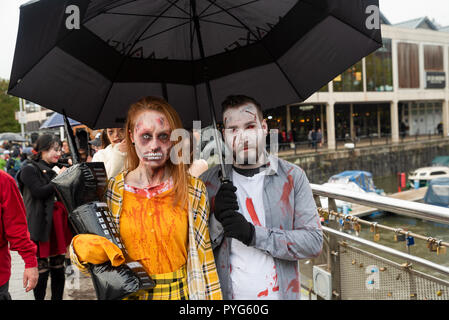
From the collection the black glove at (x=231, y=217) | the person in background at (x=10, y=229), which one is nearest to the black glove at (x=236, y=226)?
the black glove at (x=231, y=217)

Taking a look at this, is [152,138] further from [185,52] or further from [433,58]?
[433,58]

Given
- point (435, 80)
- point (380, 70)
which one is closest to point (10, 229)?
point (380, 70)

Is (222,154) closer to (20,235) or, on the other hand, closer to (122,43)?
(122,43)

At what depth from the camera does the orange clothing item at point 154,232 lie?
1747mm

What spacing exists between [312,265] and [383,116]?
3869 centimetres

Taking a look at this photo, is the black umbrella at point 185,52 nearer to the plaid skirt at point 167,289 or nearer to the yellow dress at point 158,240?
the yellow dress at point 158,240

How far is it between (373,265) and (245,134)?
1.63 metres

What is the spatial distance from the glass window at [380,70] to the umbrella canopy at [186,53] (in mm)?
35458

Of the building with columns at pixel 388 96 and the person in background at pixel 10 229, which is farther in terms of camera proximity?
the building with columns at pixel 388 96

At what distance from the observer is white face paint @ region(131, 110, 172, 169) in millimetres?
1818

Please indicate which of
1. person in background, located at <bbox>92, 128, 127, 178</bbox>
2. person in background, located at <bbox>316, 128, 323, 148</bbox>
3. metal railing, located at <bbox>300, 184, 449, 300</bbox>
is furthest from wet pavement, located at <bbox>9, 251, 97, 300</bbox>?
person in background, located at <bbox>316, 128, 323, 148</bbox>

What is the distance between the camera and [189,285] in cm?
178

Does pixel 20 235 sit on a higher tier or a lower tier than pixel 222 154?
lower
